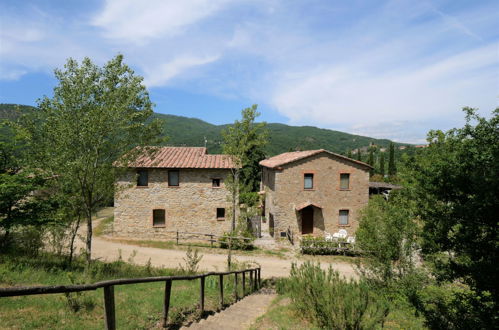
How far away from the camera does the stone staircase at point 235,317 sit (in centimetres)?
534

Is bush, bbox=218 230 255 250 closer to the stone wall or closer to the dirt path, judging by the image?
the dirt path

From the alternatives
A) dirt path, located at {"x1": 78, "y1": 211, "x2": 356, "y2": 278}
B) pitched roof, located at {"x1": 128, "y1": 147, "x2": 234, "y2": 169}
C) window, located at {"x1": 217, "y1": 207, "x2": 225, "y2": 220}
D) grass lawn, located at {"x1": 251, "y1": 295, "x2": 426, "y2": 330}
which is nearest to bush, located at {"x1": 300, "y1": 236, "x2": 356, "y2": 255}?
dirt path, located at {"x1": 78, "y1": 211, "x2": 356, "y2": 278}

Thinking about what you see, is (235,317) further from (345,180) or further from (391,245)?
(345,180)

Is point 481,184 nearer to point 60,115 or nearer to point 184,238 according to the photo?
point 60,115

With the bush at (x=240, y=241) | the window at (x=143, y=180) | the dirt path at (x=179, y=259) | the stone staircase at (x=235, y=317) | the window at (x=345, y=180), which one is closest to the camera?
the stone staircase at (x=235, y=317)

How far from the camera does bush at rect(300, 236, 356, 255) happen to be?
1833 centimetres

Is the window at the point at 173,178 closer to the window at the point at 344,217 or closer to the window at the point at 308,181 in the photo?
the window at the point at 308,181

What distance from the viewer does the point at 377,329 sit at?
18.1 feet

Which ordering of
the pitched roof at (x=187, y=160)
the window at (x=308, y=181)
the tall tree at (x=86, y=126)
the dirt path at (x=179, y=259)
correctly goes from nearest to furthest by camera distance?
the tall tree at (x=86, y=126) < the dirt path at (x=179, y=259) < the pitched roof at (x=187, y=160) < the window at (x=308, y=181)

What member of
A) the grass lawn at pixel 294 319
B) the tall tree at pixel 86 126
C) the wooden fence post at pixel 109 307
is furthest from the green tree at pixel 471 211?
the tall tree at pixel 86 126

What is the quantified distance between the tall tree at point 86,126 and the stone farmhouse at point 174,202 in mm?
9672

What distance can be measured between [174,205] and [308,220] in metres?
10.3

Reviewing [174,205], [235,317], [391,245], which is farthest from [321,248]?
[235,317]

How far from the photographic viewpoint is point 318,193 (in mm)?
21578
